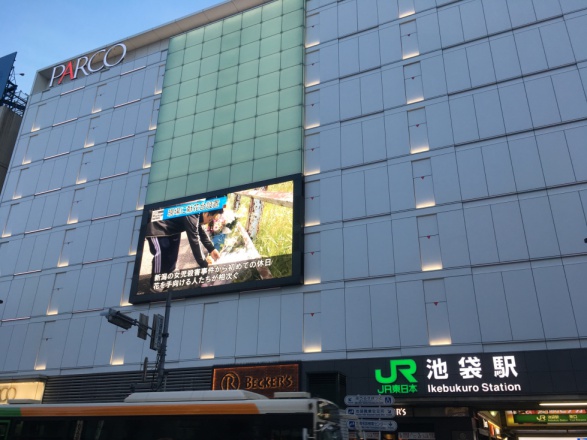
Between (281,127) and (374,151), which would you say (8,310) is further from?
(374,151)

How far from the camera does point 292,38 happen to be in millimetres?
29531

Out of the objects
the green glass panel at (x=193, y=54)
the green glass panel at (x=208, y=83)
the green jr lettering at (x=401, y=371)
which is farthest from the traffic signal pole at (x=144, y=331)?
the green glass panel at (x=193, y=54)

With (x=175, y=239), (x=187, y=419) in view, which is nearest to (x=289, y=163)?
(x=175, y=239)

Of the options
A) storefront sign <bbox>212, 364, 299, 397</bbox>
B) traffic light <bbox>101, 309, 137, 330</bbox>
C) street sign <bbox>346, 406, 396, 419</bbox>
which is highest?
traffic light <bbox>101, 309, 137, 330</bbox>

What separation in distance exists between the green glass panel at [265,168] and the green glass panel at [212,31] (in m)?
11.3

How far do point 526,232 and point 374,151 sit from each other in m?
8.15

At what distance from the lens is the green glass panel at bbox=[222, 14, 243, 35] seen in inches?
1270

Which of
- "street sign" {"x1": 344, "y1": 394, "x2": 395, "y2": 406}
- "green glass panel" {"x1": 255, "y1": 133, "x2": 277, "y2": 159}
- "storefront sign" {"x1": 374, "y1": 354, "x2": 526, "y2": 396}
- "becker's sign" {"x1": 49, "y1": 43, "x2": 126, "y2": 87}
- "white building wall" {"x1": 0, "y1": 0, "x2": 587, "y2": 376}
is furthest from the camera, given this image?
"becker's sign" {"x1": 49, "y1": 43, "x2": 126, "y2": 87}

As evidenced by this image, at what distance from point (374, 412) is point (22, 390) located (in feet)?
75.9

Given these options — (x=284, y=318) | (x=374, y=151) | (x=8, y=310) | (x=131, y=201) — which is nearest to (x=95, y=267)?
(x=131, y=201)

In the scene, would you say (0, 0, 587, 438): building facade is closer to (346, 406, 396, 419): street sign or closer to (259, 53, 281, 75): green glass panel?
(259, 53, 281, 75): green glass panel

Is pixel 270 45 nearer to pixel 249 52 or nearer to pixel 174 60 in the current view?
pixel 249 52

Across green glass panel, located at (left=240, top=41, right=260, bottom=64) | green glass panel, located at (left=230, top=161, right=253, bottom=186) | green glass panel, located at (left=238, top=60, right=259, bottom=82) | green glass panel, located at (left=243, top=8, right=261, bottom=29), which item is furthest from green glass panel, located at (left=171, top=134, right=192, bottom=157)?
green glass panel, located at (left=243, top=8, right=261, bottom=29)

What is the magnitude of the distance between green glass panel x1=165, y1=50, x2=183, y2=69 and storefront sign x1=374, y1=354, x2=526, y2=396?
79.7 ft
